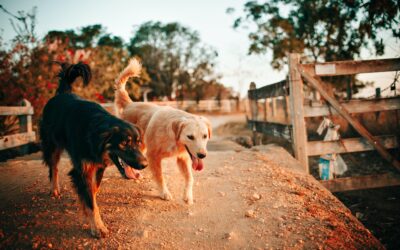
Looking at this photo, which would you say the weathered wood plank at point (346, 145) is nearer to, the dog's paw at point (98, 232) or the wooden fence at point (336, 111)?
the wooden fence at point (336, 111)

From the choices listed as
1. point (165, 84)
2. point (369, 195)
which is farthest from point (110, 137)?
point (165, 84)

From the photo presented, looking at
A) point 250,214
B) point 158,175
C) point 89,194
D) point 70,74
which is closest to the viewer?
point 89,194

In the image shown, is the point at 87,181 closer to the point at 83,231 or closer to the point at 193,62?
the point at 83,231

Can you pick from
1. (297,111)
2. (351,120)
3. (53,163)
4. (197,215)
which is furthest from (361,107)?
(53,163)

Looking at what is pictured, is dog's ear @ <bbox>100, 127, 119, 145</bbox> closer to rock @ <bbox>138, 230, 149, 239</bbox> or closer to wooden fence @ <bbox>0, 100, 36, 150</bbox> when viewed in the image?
rock @ <bbox>138, 230, 149, 239</bbox>

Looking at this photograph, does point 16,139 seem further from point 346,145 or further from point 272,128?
point 346,145

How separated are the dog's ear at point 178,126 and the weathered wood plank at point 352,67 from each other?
295 centimetres

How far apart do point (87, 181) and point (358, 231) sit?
2.90 metres

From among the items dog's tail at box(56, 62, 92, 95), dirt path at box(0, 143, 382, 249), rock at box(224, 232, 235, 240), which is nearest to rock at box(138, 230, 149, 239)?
dirt path at box(0, 143, 382, 249)

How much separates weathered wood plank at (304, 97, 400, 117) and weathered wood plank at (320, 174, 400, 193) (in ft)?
4.33

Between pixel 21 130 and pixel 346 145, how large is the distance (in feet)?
25.7

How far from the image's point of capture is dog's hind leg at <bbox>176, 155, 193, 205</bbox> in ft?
12.1

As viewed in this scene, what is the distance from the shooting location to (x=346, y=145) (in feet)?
17.6

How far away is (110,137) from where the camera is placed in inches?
105
